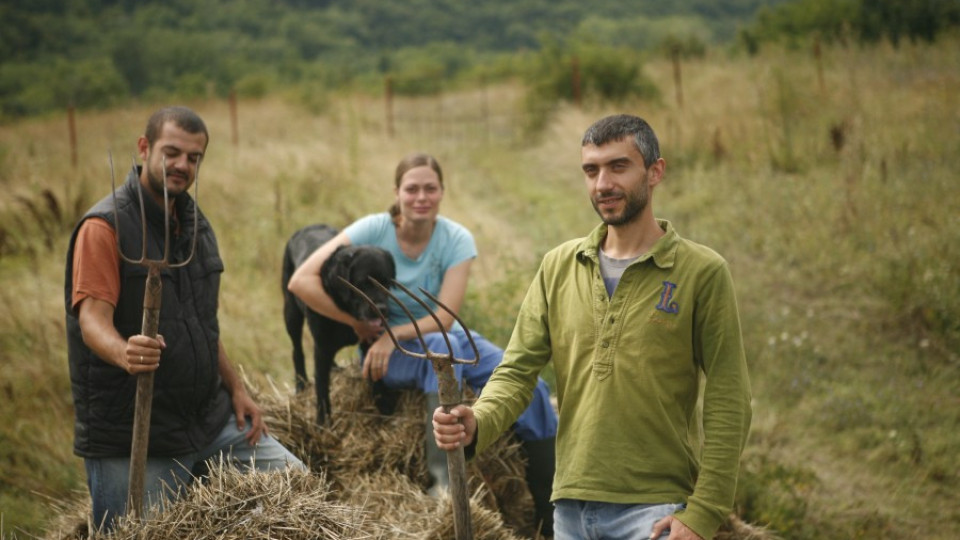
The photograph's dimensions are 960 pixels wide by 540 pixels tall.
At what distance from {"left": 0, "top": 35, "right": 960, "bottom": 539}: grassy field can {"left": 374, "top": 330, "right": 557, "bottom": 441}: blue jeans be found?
1202mm

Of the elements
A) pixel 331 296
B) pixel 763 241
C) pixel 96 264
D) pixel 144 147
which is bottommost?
pixel 763 241

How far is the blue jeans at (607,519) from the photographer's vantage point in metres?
2.44

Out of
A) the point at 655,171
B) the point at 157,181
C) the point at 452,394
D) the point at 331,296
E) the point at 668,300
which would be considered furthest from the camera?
the point at 331,296

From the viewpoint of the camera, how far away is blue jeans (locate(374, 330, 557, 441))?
3.92 meters

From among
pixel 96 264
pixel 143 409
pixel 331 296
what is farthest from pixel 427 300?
pixel 143 409

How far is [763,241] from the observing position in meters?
8.08

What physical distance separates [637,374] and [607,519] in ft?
1.43

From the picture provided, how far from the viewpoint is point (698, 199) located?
9320mm

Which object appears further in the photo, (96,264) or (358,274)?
(358,274)

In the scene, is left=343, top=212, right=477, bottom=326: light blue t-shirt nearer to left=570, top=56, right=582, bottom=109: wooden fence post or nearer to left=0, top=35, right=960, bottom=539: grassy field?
left=0, top=35, right=960, bottom=539: grassy field

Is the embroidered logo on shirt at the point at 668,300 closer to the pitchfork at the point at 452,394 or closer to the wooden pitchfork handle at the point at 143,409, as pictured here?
the pitchfork at the point at 452,394

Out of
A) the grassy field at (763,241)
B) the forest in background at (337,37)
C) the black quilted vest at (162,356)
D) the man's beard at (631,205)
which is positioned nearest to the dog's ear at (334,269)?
the black quilted vest at (162,356)

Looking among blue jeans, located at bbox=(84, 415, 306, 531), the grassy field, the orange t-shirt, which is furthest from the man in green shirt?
the grassy field

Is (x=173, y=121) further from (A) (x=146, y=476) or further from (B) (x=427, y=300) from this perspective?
(B) (x=427, y=300)
